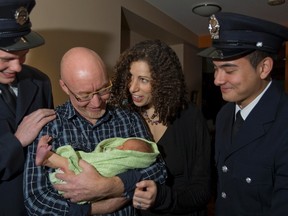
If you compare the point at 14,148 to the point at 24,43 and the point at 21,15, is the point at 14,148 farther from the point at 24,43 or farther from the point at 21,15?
the point at 21,15

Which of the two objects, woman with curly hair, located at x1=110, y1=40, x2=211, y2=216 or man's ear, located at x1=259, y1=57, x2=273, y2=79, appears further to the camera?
woman with curly hair, located at x1=110, y1=40, x2=211, y2=216

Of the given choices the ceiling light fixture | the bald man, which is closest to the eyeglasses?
the bald man

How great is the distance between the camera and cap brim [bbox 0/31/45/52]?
121 centimetres

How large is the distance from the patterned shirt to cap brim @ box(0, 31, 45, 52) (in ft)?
0.98

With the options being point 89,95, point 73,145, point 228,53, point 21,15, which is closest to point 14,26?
point 21,15

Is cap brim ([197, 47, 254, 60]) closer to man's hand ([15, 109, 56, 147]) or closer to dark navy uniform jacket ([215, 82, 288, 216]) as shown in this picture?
dark navy uniform jacket ([215, 82, 288, 216])

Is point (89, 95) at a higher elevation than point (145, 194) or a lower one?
higher

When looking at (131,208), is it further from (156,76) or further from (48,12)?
(48,12)

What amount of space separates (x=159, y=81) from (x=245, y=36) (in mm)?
502

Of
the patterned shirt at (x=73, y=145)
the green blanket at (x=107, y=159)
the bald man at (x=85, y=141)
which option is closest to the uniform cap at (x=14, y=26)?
the bald man at (x=85, y=141)

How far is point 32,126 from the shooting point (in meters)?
1.23

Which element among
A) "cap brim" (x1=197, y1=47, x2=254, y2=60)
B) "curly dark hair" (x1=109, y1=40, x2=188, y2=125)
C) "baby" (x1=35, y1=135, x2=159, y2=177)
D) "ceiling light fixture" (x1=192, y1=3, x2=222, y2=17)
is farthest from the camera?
"ceiling light fixture" (x1=192, y1=3, x2=222, y2=17)

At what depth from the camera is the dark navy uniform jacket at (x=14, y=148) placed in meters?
1.21

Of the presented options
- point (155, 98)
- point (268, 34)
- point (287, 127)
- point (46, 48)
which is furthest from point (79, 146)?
point (46, 48)
